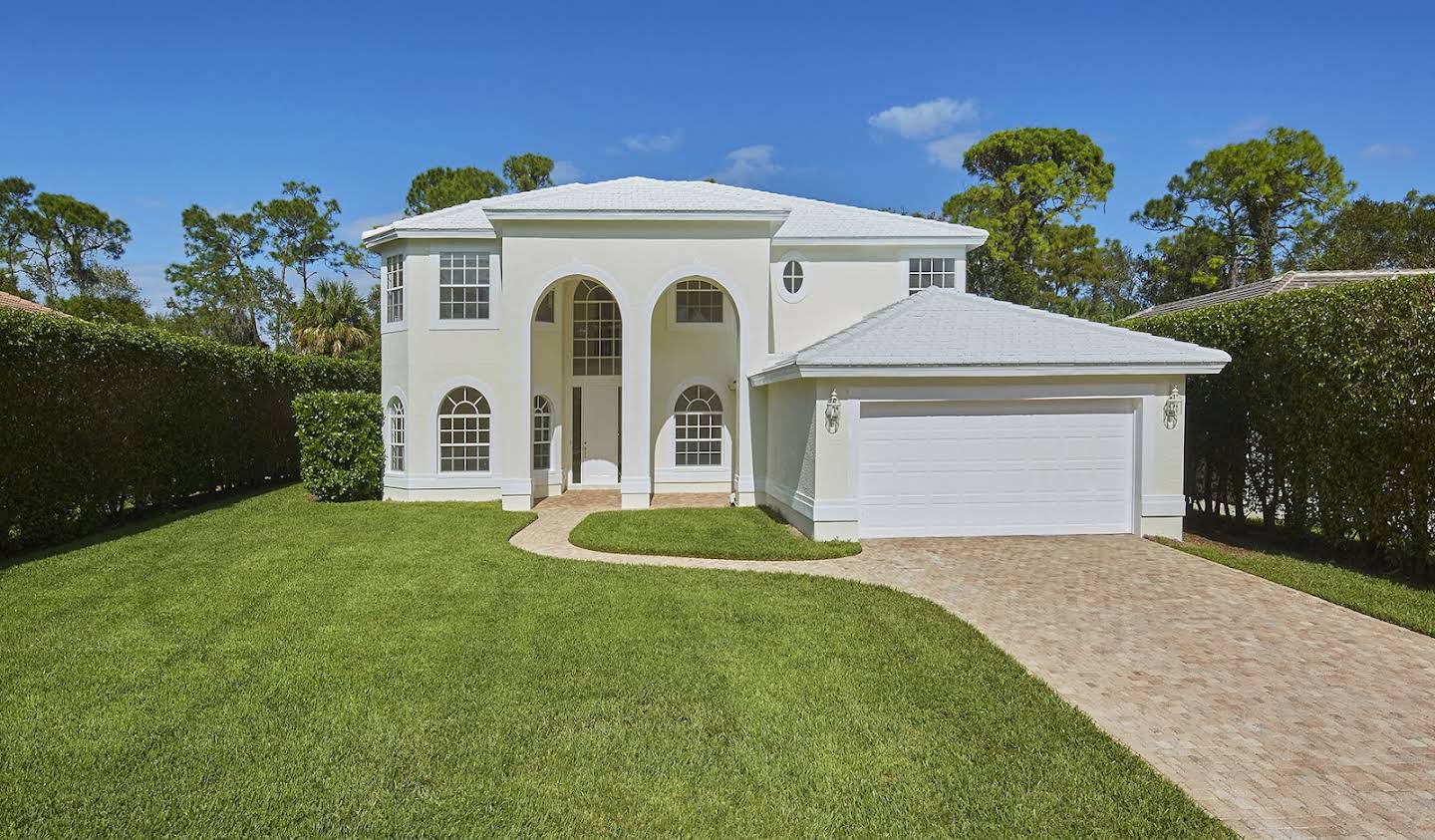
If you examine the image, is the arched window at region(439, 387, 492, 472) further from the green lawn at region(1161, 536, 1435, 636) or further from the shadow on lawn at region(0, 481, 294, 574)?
the green lawn at region(1161, 536, 1435, 636)

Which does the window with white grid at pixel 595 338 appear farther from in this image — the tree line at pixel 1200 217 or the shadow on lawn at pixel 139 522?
the tree line at pixel 1200 217

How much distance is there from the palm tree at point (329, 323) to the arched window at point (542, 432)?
19907mm

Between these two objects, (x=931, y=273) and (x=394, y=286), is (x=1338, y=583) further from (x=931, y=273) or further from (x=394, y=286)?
(x=394, y=286)

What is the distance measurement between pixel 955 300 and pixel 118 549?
1404 cm

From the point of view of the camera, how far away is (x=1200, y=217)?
116 feet

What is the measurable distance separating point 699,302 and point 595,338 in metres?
2.66

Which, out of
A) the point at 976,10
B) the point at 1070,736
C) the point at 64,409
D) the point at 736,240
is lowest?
the point at 1070,736

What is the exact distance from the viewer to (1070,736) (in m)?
4.71

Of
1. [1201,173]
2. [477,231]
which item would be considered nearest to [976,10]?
[477,231]

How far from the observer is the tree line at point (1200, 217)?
32.5 metres

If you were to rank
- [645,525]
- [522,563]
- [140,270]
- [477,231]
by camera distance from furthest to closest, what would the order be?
[140,270]
[477,231]
[645,525]
[522,563]

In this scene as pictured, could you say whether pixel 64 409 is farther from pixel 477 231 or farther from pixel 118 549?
pixel 477 231

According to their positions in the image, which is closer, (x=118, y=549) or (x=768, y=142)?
(x=118, y=549)

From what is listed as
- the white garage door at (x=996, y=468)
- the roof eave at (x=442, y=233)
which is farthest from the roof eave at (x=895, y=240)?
the roof eave at (x=442, y=233)
